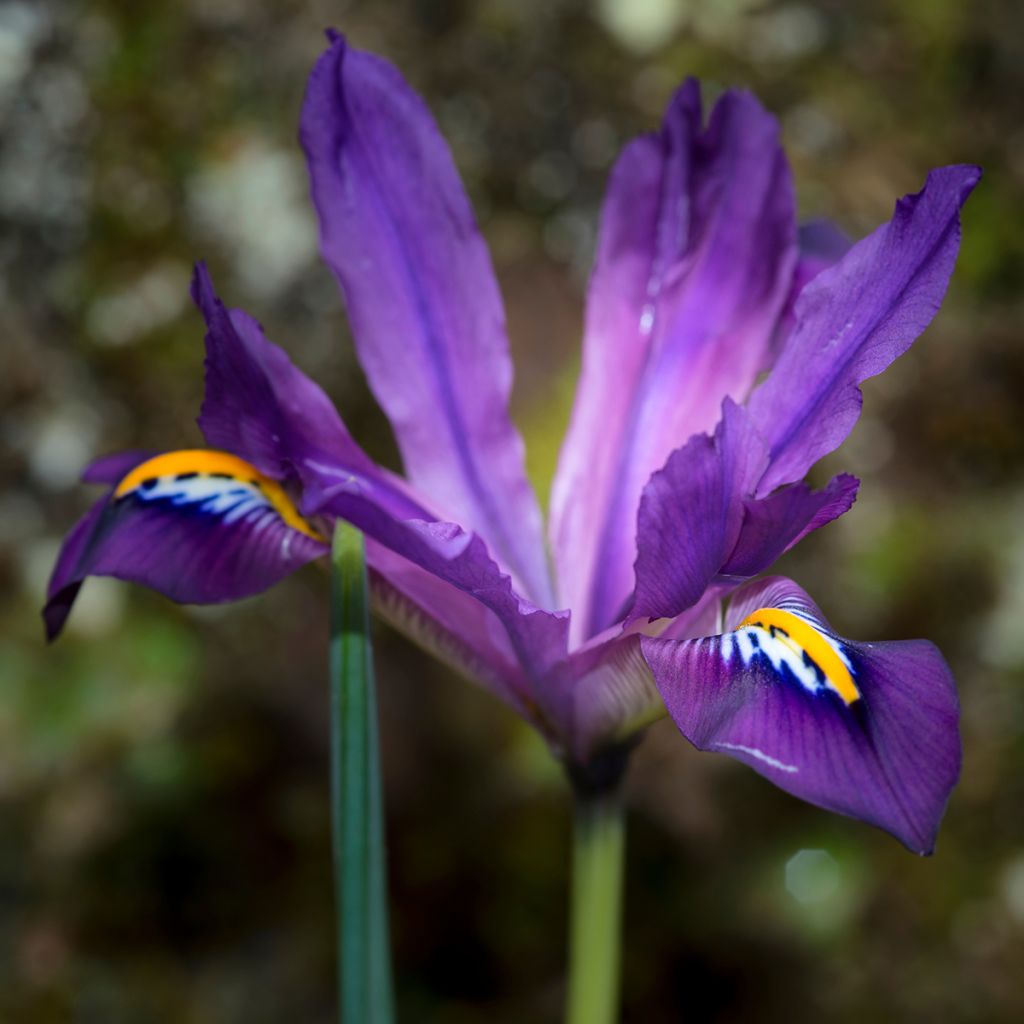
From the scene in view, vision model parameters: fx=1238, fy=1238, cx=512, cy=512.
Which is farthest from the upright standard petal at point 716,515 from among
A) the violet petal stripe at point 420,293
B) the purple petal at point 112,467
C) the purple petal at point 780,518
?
the purple petal at point 112,467

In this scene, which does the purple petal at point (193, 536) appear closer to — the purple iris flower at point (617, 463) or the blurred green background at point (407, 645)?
the purple iris flower at point (617, 463)

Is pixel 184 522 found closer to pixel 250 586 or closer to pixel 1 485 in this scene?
pixel 250 586

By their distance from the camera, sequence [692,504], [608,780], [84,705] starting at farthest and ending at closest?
[84,705]
[608,780]
[692,504]

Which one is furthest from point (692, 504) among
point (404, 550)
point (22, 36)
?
point (22, 36)

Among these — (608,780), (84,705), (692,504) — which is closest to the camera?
(692,504)

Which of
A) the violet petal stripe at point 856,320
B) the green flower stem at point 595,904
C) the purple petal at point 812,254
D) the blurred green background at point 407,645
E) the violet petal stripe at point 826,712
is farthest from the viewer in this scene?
the blurred green background at point 407,645

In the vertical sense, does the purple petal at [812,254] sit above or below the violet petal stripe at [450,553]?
above

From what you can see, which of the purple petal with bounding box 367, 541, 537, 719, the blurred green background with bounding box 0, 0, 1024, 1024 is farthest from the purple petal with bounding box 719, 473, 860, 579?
the blurred green background with bounding box 0, 0, 1024, 1024
